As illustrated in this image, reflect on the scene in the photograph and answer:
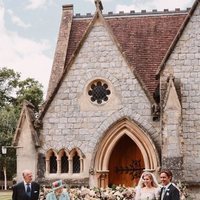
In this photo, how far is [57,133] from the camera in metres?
18.1

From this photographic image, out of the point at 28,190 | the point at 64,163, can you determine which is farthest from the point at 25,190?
the point at 64,163

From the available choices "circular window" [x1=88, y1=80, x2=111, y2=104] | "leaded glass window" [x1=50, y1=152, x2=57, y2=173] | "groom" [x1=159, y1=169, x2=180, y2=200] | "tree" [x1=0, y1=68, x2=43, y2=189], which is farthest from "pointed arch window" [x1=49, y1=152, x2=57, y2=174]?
"tree" [x1=0, y1=68, x2=43, y2=189]

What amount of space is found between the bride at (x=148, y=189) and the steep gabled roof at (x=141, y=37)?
343 inches

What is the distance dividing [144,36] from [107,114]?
437 cm

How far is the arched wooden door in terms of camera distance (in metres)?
19.1

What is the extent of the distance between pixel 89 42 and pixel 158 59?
9.42 feet

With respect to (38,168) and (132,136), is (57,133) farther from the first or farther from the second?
(132,136)

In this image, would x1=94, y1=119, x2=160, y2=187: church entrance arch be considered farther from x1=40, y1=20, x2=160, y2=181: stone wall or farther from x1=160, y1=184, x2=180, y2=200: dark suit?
x1=160, y1=184, x2=180, y2=200: dark suit

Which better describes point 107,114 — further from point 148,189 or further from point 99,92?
point 148,189

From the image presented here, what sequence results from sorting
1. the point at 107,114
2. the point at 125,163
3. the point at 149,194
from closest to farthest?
the point at 149,194 → the point at 107,114 → the point at 125,163

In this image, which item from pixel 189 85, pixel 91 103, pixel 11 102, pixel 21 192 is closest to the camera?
pixel 21 192

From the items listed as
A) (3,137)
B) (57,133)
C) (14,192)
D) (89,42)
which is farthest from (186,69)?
(3,137)

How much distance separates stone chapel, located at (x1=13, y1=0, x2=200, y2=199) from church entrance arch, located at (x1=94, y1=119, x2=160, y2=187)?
0.03 metres

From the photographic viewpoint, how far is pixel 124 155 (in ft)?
64.0
